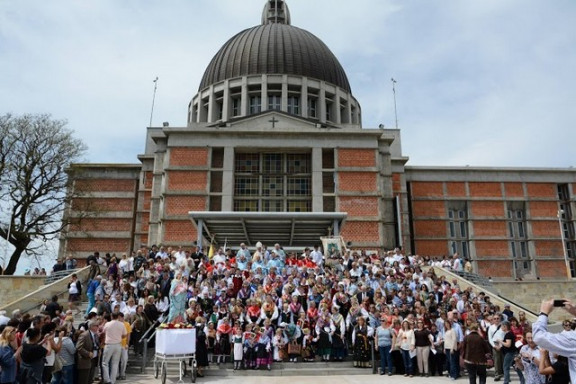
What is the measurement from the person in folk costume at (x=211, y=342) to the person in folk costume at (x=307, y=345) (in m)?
2.57

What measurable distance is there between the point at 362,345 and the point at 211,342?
14.8 ft

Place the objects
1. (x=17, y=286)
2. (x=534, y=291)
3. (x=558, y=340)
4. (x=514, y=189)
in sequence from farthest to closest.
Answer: (x=514, y=189), (x=534, y=291), (x=17, y=286), (x=558, y=340)

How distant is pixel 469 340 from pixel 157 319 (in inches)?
364

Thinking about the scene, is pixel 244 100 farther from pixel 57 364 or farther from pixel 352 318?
pixel 57 364

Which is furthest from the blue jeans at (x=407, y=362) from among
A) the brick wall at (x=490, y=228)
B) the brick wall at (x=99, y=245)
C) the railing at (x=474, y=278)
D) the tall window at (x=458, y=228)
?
the brick wall at (x=99, y=245)

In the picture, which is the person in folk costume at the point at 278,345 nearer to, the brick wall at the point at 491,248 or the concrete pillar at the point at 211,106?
the brick wall at the point at 491,248

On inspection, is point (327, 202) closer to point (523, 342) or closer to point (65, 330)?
point (523, 342)

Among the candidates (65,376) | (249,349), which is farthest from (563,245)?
(65,376)

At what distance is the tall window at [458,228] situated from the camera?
40125 mm

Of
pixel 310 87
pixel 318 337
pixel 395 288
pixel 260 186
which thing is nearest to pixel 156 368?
pixel 318 337

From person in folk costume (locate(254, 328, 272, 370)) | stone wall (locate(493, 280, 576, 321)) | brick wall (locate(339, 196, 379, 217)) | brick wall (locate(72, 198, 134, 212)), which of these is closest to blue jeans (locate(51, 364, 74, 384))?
person in folk costume (locate(254, 328, 272, 370))

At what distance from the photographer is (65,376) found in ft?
32.2

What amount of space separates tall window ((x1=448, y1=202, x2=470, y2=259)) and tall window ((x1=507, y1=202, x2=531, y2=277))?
3897 mm

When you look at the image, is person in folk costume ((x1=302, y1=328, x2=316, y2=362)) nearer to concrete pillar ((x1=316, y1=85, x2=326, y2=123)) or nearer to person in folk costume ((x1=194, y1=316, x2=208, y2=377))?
person in folk costume ((x1=194, y1=316, x2=208, y2=377))
